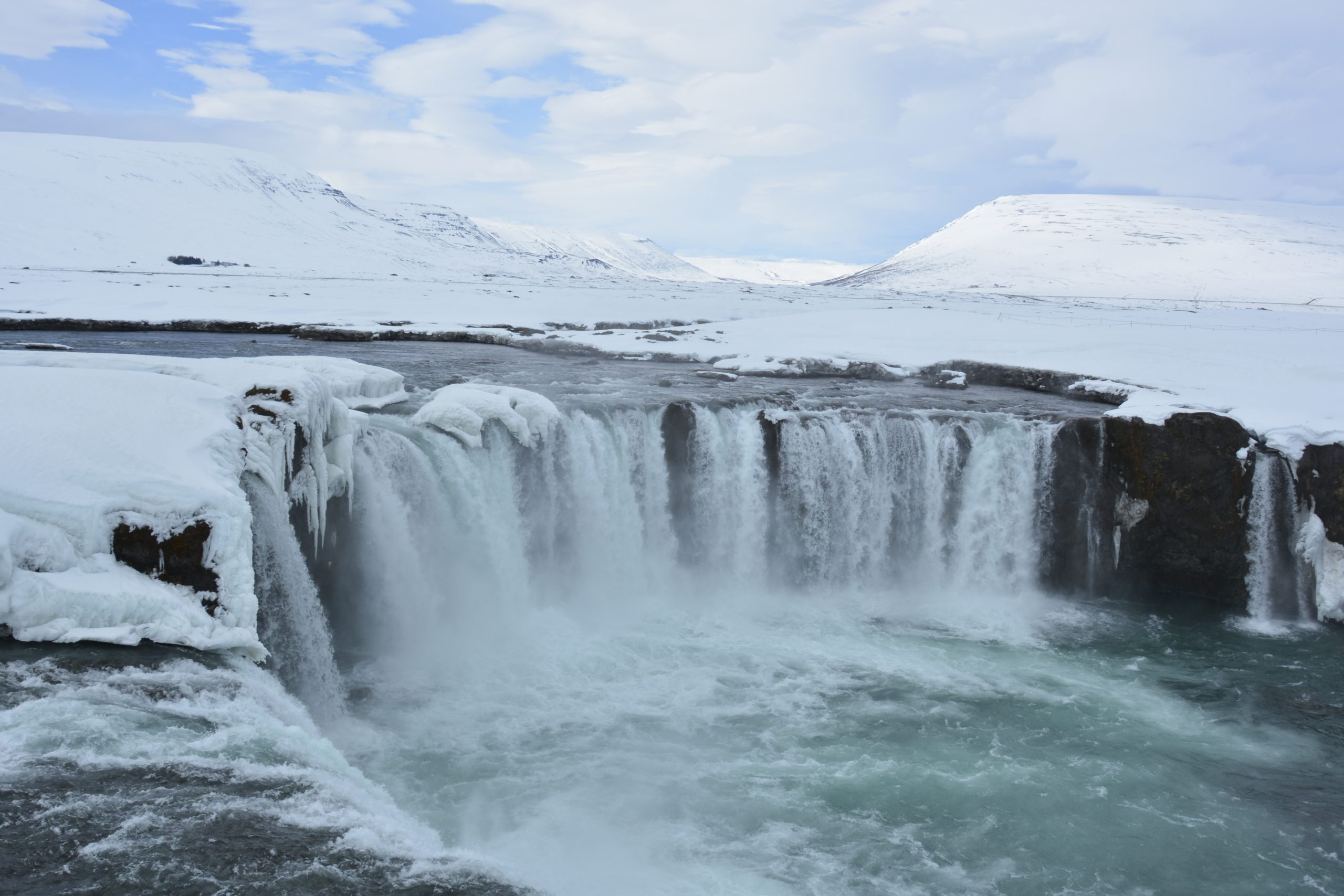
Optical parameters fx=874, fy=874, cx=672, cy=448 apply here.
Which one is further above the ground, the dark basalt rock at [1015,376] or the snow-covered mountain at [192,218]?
the snow-covered mountain at [192,218]

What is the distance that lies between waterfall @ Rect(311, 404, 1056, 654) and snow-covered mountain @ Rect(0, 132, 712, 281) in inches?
2925

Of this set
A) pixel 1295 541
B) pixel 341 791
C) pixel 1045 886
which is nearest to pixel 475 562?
pixel 341 791

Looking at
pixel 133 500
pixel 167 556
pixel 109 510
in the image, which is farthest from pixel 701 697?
pixel 109 510

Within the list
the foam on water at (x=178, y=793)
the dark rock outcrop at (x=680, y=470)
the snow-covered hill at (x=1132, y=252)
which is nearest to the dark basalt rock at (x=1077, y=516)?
the dark rock outcrop at (x=680, y=470)

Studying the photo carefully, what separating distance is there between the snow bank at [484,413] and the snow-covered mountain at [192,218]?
73.0 metres

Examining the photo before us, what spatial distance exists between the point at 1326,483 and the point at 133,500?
18729 millimetres

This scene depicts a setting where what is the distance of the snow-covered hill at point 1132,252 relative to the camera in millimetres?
107562

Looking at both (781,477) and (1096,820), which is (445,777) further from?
(781,477)

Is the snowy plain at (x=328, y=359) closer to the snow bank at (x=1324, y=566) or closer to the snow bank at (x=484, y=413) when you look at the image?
the snow bank at (x=484, y=413)

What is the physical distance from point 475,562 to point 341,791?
26.9ft

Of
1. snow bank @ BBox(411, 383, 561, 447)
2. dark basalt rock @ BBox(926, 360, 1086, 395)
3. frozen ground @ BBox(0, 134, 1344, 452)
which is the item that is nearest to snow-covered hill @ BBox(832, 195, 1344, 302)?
frozen ground @ BBox(0, 134, 1344, 452)

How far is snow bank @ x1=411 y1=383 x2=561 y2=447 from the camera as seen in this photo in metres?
14.7

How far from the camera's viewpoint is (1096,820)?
9570 mm

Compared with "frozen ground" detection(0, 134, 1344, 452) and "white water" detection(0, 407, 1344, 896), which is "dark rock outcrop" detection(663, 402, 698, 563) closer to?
"white water" detection(0, 407, 1344, 896)
